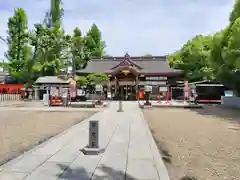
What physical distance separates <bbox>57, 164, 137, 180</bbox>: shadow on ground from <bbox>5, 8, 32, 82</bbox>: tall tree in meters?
31.5

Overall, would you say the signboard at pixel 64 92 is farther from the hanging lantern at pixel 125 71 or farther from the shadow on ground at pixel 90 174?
the shadow on ground at pixel 90 174

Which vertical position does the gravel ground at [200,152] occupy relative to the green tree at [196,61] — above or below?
below

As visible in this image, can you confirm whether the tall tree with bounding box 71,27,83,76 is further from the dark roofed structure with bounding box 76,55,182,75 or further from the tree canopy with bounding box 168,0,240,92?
the tree canopy with bounding box 168,0,240,92

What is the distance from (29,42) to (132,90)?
583 inches

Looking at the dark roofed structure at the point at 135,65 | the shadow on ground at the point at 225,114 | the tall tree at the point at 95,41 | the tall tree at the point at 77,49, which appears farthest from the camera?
the tall tree at the point at 95,41

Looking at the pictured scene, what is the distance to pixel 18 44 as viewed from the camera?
3372cm

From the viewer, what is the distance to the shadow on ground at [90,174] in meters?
3.88

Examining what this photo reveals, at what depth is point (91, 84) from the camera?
28719 millimetres

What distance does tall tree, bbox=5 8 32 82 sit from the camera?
33562 millimetres

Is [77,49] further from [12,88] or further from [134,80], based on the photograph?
[12,88]

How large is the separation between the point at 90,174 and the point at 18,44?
33.1 meters

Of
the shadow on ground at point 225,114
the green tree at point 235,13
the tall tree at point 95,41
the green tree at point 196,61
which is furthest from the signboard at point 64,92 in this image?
the tall tree at point 95,41

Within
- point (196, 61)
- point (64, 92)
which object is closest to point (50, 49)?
point (64, 92)

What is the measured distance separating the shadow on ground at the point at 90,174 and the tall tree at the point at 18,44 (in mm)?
31492
